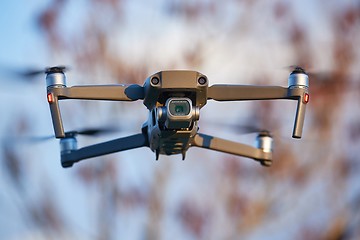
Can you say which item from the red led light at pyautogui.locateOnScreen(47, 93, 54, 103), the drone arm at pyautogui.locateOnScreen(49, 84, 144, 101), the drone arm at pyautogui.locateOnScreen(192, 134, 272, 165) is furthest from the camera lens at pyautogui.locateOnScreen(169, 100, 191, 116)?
the drone arm at pyautogui.locateOnScreen(192, 134, 272, 165)

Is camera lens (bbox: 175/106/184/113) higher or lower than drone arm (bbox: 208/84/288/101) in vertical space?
lower

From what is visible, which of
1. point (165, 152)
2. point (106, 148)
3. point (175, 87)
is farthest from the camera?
point (106, 148)

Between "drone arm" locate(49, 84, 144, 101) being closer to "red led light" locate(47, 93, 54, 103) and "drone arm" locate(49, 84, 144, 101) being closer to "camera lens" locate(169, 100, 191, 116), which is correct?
"red led light" locate(47, 93, 54, 103)

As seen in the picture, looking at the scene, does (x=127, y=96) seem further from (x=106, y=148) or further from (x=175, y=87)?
(x=106, y=148)

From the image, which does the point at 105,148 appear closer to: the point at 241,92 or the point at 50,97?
the point at 50,97

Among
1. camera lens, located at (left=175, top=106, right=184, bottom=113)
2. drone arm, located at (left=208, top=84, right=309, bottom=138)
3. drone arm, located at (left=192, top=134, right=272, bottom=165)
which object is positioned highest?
drone arm, located at (left=208, top=84, right=309, bottom=138)

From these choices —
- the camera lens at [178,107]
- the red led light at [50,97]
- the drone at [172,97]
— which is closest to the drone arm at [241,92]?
the drone at [172,97]

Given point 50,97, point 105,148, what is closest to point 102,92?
point 50,97

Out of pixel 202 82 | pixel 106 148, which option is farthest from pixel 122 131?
pixel 202 82
